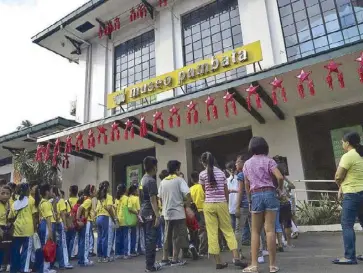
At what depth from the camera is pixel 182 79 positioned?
11.2m

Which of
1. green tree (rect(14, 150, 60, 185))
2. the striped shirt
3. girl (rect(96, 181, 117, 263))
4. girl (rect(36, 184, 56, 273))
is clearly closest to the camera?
the striped shirt

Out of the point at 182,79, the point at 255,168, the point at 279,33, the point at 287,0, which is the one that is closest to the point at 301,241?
the point at 255,168

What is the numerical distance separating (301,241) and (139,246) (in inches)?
142

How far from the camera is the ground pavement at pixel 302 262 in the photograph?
4.04 metres

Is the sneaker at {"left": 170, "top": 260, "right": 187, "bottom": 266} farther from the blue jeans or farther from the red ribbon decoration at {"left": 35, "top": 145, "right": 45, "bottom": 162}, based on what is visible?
the red ribbon decoration at {"left": 35, "top": 145, "right": 45, "bottom": 162}

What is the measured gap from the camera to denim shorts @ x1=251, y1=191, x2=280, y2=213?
3.73 meters

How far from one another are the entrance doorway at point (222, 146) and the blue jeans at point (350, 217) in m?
8.43

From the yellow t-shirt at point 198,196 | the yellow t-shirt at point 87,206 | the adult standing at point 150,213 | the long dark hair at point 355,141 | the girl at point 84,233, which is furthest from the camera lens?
the yellow t-shirt at point 87,206

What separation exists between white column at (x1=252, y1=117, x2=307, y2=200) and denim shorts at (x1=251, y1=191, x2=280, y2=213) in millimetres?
6556

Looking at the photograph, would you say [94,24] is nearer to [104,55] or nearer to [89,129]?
[104,55]

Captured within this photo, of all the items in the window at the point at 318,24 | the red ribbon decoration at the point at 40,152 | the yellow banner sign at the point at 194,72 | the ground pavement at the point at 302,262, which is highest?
the window at the point at 318,24

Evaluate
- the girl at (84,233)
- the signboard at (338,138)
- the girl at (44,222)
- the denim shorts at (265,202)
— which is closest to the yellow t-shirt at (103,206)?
the girl at (84,233)

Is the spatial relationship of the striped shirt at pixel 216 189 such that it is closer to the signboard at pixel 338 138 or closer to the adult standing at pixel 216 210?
the adult standing at pixel 216 210

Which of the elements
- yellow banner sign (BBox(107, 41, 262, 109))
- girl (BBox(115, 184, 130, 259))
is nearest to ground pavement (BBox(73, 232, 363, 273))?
Answer: girl (BBox(115, 184, 130, 259))
